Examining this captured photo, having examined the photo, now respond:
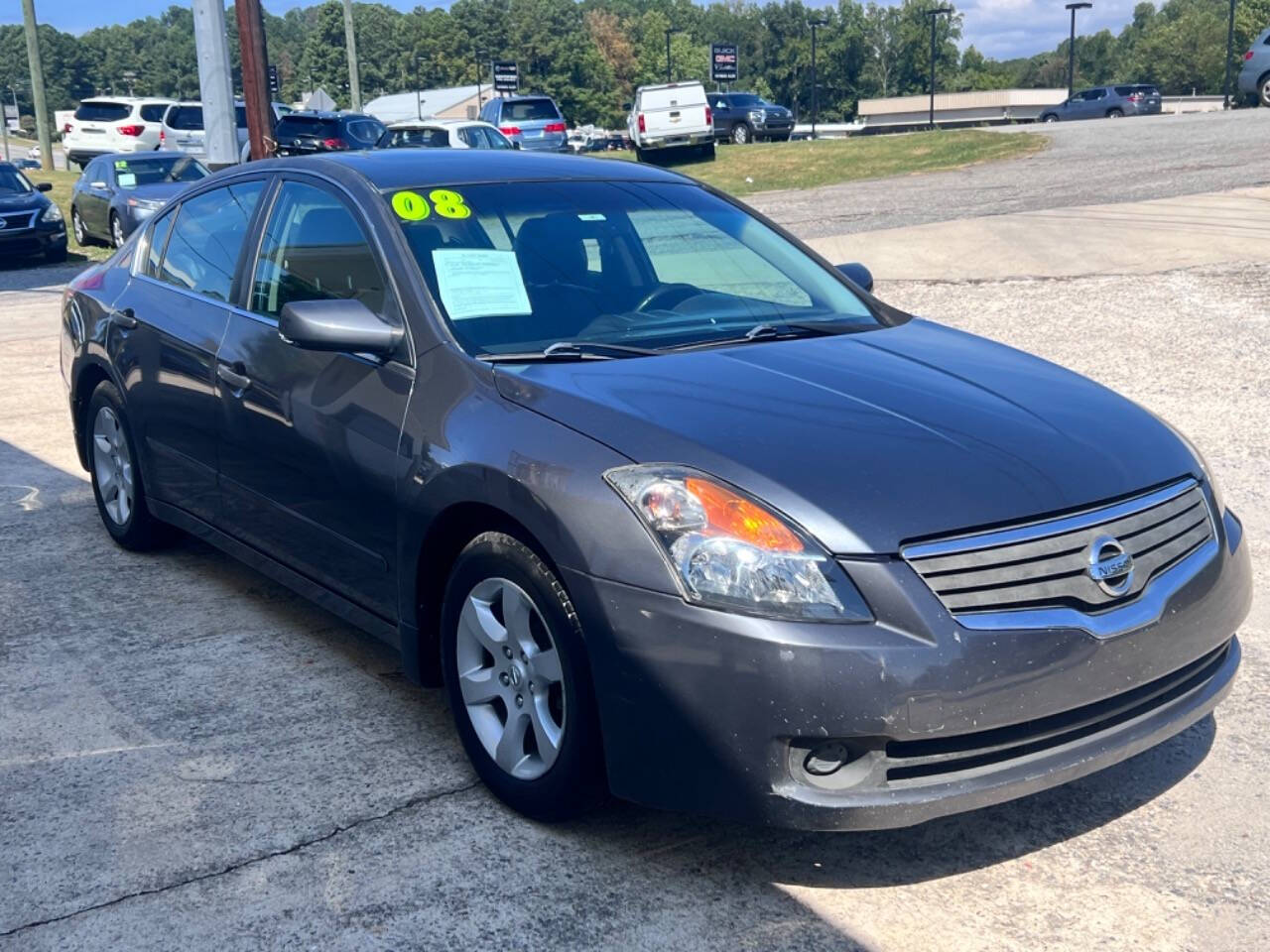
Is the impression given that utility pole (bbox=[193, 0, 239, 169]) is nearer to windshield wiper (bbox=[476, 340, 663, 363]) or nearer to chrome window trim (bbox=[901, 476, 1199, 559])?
windshield wiper (bbox=[476, 340, 663, 363])

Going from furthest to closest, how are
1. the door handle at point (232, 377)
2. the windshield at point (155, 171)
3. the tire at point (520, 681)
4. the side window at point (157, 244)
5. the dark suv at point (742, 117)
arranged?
the dark suv at point (742, 117) < the windshield at point (155, 171) < the side window at point (157, 244) < the door handle at point (232, 377) < the tire at point (520, 681)

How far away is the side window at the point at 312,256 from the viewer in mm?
4188

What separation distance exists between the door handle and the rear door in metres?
0.08

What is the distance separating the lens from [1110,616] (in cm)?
304

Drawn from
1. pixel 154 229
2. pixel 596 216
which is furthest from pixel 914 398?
pixel 154 229

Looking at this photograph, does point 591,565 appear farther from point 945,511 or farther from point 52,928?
point 52,928

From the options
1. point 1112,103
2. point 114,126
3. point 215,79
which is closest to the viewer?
point 215,79

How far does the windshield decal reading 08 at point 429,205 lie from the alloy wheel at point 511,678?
1300 mm

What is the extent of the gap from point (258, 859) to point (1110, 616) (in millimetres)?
2048

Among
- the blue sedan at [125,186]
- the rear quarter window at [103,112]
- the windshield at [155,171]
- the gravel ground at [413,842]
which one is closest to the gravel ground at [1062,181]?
the windshield at [155,171]

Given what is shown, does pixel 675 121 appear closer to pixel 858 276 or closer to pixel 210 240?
pixel 210 240

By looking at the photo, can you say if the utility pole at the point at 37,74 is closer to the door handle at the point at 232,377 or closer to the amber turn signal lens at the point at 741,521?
the door handle at the point at 232,377

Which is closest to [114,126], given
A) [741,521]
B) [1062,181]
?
[1062,181]

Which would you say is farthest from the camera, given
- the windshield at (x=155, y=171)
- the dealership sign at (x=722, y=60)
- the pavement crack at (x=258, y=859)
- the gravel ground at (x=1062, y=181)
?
the dealership sign at (x=722, y=60)
